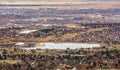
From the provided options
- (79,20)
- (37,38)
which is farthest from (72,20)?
(37,38)

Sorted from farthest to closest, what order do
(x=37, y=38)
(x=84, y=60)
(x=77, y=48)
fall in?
(x=37, y=38), (x=77, y=48), (x=84, y=60)

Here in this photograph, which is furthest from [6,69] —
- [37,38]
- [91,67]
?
[37,38]

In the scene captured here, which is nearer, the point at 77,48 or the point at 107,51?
the point at 107,51

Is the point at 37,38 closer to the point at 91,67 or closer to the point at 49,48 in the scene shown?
the point at 49,48

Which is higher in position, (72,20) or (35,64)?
(35,64)

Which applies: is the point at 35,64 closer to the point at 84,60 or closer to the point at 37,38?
the point at 84,60

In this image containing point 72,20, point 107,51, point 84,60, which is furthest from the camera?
point 72,20

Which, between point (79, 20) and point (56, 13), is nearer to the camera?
point (79, 20)

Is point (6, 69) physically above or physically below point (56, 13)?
above

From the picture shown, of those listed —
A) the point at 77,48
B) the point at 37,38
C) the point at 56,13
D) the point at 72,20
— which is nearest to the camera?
the point at 77,48
